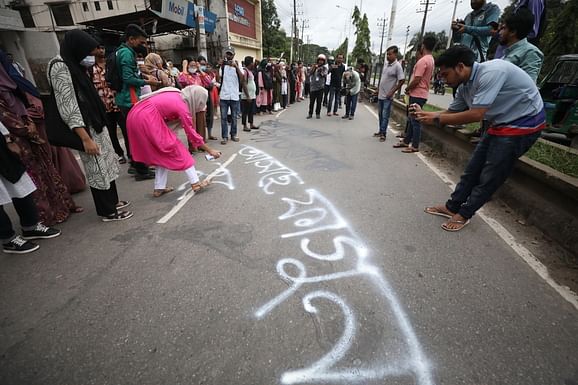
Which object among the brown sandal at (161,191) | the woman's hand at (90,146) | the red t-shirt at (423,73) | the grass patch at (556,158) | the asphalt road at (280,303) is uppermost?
the red t-shirt at (423,73)

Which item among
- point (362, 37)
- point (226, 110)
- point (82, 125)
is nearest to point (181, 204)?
point (82, 125)

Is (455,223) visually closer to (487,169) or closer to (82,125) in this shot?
(487,169)

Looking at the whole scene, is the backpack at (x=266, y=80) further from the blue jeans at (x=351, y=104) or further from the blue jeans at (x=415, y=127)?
the blue jeans at (x=415, y=127)

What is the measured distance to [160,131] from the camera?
333 cm

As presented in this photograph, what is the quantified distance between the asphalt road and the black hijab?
3.80 ft

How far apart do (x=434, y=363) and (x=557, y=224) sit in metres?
2.13

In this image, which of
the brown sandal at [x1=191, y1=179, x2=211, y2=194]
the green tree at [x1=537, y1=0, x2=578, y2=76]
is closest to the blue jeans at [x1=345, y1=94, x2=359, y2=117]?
the brown sandal at [x1=191, y1=179, x2=211, y2=194]

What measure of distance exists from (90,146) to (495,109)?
3.77 meters

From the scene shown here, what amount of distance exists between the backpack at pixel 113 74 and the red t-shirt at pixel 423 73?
487cm

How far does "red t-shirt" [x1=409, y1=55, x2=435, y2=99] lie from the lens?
493 centimetres

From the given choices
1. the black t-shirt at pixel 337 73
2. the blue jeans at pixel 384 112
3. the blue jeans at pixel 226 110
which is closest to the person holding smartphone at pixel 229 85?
the blue jeans at pixel 226 110

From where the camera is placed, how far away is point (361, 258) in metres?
2.42

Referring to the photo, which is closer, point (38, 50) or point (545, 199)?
point (545, 199)

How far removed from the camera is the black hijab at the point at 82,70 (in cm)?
249
